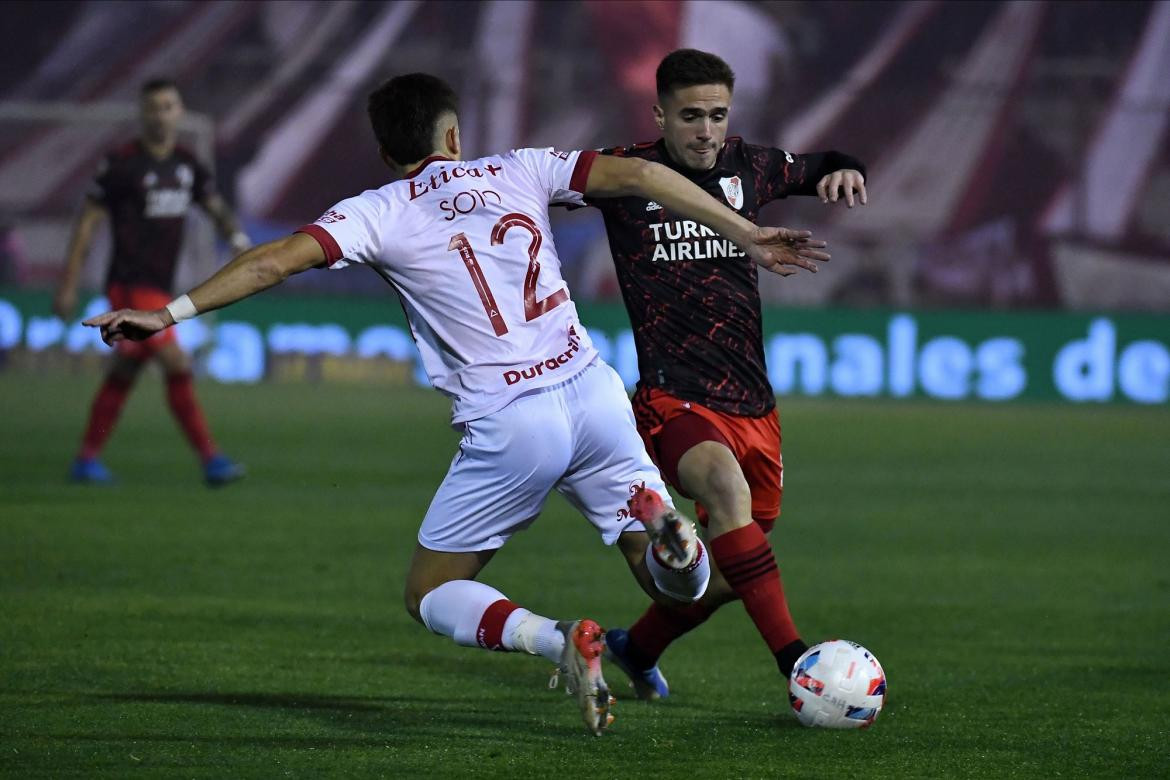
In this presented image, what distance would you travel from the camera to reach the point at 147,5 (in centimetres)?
2930

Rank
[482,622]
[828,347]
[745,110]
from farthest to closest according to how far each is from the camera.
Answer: [745,110], [828,347], [482,622]

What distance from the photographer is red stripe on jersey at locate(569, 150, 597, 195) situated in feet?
16.7

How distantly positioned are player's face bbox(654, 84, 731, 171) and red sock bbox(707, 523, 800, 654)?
1.22 meters

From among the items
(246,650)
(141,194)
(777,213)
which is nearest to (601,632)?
(246,650)

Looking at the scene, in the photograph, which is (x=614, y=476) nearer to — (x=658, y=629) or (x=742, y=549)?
(x=742, y=549)

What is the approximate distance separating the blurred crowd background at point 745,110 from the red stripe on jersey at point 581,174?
61.5 feet

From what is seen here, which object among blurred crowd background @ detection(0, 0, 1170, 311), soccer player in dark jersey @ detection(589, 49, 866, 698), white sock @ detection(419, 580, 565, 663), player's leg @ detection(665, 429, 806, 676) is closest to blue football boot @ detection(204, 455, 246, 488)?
soccer player in dark jersey @ detection(589, 49, 866, 698)

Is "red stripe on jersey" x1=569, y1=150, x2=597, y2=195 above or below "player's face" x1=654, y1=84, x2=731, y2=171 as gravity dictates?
below

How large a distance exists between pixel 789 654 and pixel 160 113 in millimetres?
7757

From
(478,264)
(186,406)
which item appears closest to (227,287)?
(478,264)

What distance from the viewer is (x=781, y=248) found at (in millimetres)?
4754

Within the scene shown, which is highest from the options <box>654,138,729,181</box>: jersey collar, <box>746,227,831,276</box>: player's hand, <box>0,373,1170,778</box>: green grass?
<box>654,138,729,181</box>: jersey collar

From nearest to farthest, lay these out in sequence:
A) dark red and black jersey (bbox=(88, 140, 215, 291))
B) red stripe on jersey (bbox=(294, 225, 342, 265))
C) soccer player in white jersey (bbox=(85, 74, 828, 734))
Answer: red stripe on jersey (bbox=(294, 225, 342, 265)) < soccer player in white jersey (bbox=(85, 74, 828, 734)) < dark red and black jersey (bbox=(88, 140, 215, 291))

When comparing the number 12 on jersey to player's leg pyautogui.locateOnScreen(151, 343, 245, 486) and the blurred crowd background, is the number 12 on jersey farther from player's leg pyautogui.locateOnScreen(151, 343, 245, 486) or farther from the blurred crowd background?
the blurred crowd background
